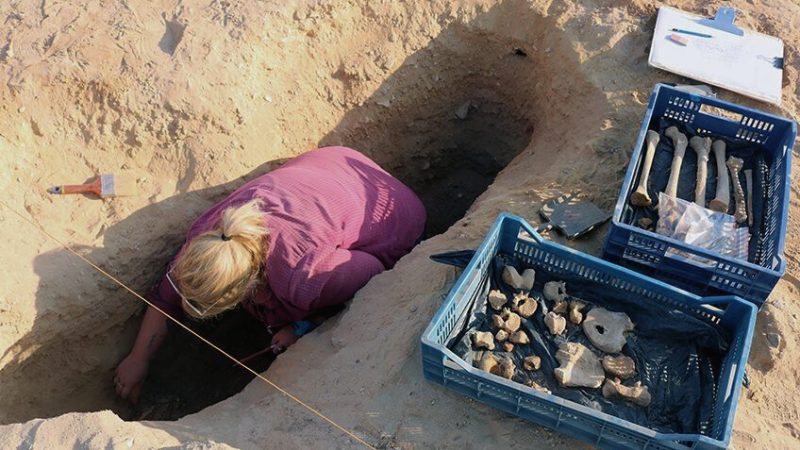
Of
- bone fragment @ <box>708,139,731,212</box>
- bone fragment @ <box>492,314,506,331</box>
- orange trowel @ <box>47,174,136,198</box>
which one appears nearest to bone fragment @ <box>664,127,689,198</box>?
bone fragment @ <box>708,139,731,212</box>

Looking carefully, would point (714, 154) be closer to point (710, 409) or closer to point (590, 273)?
point (590, 273)

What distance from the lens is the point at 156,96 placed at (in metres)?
3.68

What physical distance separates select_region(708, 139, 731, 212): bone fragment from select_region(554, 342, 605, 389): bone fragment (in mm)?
1013

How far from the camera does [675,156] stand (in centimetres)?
328

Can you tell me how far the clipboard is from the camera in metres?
3.73

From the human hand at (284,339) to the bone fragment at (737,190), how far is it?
7.29 ft

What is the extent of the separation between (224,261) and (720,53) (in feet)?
10.0

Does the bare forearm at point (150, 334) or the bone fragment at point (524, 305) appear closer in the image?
the bone fragment at point (524, 305)

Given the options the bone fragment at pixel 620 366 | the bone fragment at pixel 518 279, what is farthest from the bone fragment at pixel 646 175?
the bone fragment at pixel 620 366

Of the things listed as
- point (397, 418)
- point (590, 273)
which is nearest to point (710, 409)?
point (590, 273)

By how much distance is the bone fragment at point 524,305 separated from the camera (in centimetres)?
277

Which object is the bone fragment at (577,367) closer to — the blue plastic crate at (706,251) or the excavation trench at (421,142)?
the blue plastic crate at (706,251)

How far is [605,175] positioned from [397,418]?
1726 mm

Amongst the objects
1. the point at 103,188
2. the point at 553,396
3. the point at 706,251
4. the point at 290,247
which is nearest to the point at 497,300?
the point at 553,396
